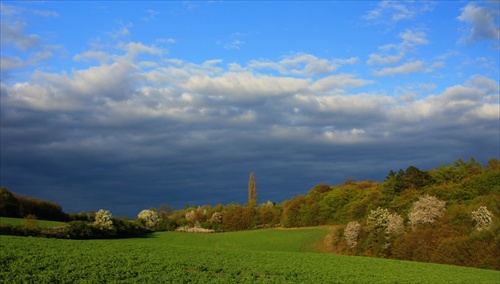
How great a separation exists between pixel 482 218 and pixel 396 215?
1230 cm

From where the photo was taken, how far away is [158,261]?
2450 cm

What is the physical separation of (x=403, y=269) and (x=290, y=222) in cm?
5215

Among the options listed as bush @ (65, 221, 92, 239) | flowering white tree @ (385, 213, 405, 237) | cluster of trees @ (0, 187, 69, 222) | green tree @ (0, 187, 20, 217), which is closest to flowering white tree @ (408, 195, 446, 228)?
flowering white tree @ (385, 213, 405, 237)

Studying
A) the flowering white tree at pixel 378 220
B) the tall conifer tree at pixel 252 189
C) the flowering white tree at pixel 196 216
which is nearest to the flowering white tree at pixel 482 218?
the flowering white tree at pixel 378 220

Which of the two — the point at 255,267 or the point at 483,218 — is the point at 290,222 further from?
the point at 255,267

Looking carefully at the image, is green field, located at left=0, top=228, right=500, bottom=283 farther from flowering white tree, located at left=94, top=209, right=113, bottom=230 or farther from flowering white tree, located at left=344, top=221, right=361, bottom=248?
flowering white tree, located at left=94, top=209, right=113, bottom=230

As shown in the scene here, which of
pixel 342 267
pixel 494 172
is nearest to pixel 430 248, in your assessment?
pixel 494 172

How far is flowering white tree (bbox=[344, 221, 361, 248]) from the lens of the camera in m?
60.5

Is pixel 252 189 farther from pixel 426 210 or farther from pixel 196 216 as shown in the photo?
pixel 426 210

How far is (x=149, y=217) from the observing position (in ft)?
312

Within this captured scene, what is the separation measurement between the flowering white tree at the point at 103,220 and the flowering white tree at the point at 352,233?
36819 mm

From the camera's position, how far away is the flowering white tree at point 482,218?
47.2 m

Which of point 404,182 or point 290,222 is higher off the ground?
point 404,182

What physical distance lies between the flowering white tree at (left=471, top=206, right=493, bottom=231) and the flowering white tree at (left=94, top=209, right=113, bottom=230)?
170 feet
